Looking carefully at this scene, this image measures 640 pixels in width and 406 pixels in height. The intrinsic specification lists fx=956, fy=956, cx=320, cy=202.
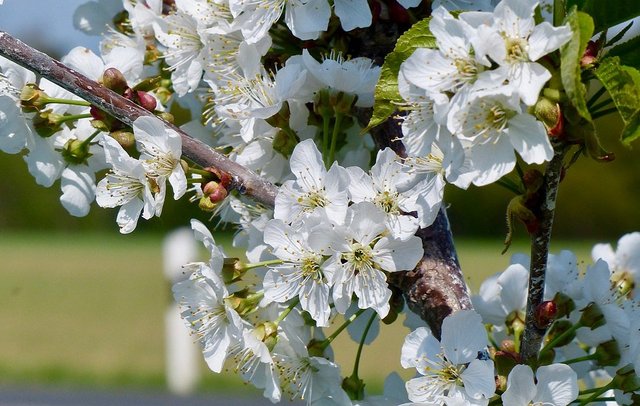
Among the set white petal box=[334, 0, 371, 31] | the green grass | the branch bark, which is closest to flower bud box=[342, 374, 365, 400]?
the branch bark

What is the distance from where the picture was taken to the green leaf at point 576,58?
887 mm

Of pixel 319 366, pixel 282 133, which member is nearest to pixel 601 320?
pixel 319 366

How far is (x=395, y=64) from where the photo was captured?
1.07 m

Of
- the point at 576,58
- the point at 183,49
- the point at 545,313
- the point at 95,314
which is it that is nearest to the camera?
the point at 576,58

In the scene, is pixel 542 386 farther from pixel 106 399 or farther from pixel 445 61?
pixel 106 399

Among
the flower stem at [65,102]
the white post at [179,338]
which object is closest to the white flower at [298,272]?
the flower stem at [65,102]

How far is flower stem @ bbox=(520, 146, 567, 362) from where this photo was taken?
1004mm

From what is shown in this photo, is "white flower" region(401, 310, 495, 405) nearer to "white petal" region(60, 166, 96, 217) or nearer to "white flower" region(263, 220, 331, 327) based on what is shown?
"white flower" region(263, 220, 331, 327)

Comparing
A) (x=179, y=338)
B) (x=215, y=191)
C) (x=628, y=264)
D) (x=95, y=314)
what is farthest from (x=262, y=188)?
(x=95, y=314)

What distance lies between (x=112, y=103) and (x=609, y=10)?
0.61 meters

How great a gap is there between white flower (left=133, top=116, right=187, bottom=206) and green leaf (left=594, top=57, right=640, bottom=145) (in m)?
0.53

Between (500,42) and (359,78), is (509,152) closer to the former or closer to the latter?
(500,42)

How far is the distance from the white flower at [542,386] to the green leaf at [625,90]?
309 mm

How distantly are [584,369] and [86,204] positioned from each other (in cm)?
77
